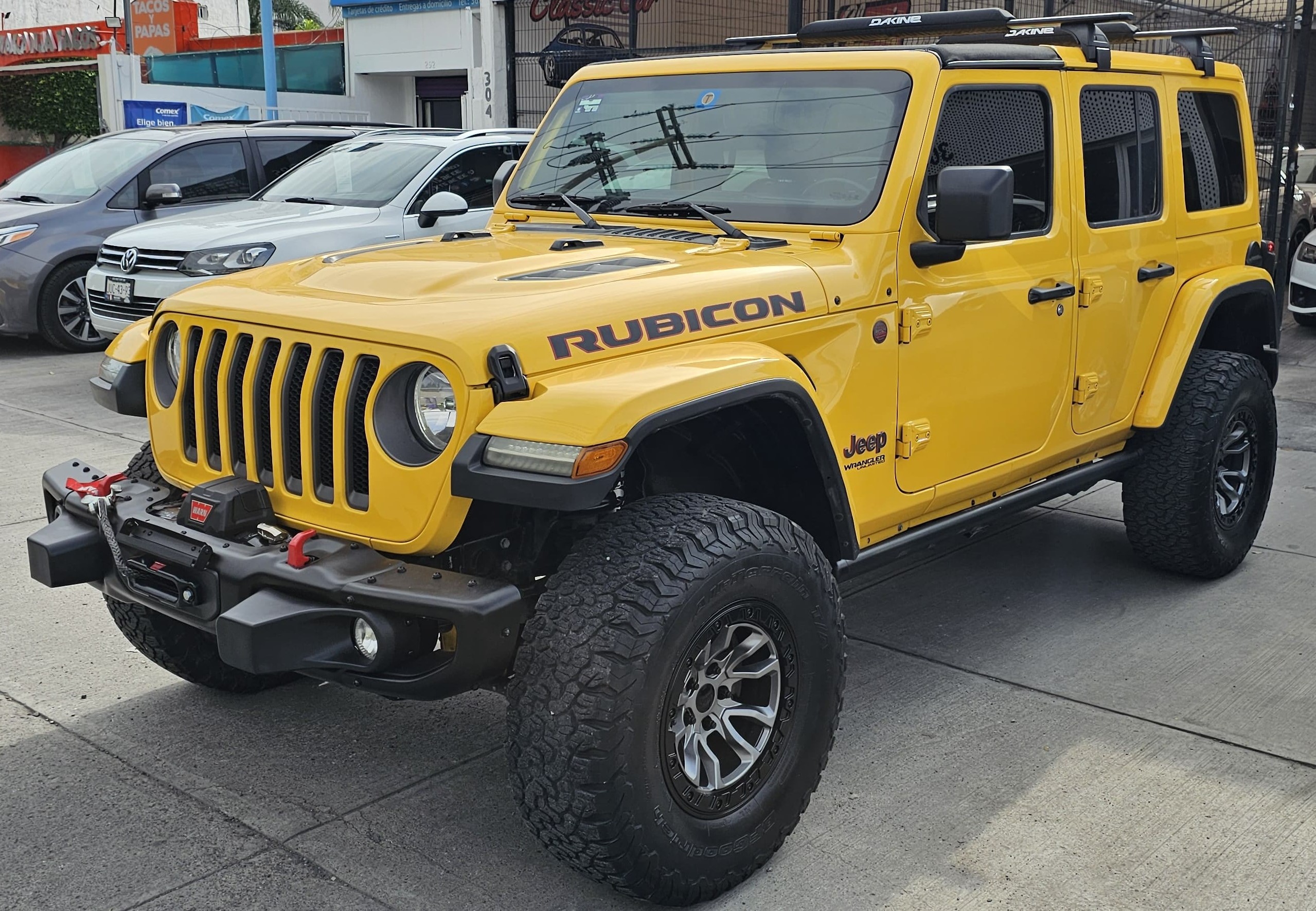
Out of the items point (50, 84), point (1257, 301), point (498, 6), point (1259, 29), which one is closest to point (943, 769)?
point (1257, 301)

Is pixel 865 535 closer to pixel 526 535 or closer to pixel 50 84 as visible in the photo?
pixel 526 535

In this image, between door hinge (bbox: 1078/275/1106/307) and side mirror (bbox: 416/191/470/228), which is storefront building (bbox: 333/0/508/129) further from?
door hinge (bbox: 1078/275/1106/307)

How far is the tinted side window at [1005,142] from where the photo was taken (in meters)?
4.04

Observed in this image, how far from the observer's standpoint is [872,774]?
377cm

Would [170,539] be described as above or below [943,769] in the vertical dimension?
above

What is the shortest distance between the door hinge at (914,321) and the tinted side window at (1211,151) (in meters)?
1.91

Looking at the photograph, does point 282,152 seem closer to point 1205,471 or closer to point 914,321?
point 1205,471

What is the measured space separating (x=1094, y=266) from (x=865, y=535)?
59.4 inches

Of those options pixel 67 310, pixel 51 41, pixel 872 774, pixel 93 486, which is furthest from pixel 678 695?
pixel 51 41

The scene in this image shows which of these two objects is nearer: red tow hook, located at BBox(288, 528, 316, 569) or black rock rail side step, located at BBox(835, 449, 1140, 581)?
red tow hook, located at BBox(288, 528, 316, 569)

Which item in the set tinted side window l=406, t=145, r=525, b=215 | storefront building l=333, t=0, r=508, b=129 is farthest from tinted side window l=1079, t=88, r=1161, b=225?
storefront building l=333, t=0, r=508, b=129

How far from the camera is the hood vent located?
3430 mm

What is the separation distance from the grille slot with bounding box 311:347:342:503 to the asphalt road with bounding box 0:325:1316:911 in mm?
952

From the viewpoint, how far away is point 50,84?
25.9m
